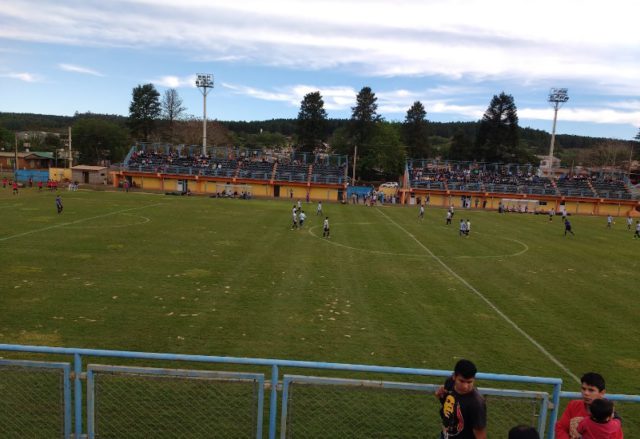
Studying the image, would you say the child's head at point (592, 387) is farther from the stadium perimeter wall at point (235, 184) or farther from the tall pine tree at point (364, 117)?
the tall pine tree at point (364, 117)

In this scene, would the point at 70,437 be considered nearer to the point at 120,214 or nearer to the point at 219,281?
the point at 219,281

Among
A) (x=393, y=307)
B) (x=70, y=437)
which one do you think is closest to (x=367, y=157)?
(x=393, y=307)

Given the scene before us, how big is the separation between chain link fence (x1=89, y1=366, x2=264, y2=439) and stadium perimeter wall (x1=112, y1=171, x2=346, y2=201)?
2176 inches

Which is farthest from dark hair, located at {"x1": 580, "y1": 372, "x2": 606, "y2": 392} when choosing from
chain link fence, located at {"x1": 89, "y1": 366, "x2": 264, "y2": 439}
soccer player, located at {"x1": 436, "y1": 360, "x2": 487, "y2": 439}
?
chain link fence, located at {"x1": 89, "y1": 366, "x2": 264, "y2": 439}

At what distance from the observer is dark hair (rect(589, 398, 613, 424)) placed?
4.33 m

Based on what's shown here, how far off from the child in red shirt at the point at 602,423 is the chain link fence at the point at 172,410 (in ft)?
13.8

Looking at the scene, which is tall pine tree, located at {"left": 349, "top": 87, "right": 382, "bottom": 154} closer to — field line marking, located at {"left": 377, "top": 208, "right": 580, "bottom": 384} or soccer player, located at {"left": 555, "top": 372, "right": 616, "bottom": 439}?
field line marking, located at {"left": 377, "top": 208, "right": 580, "bottom": 384}

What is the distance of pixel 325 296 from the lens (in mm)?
15641

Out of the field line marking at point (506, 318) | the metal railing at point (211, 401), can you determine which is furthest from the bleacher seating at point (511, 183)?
the metal railing at point (211, 401)

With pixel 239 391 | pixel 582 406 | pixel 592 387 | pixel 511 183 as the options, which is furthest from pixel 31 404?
pixel 511 183

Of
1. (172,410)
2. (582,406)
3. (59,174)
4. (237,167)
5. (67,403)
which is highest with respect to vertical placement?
(237,167)

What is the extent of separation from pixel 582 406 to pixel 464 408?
1.43 meters

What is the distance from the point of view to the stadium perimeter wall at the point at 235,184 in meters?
63.9

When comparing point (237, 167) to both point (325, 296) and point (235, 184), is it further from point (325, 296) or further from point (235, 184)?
point (325, 296)
